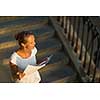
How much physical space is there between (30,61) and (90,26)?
1.59 m

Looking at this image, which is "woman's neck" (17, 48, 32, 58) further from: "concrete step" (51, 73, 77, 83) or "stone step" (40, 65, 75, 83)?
"concrete step" (51, 73, 77, 83)

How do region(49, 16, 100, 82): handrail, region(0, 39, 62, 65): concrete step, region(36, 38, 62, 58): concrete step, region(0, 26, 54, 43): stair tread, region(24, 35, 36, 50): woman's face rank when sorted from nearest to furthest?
region(24, 35, 36, 50): woman's face → region(49, 16, 100, 82): handrail → region(0, 39, 62, 65): concrete step → region(36, 38, 62, 58): concrete step → region(0, 26, 54, 43): stair tread

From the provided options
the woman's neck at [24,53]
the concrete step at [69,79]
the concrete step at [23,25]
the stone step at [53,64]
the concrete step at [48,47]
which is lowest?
the concrete step at [69,79]

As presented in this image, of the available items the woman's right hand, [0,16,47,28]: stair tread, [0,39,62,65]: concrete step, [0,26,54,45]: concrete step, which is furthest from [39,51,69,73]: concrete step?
the woman's right hand

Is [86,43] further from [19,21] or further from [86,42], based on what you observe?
[19,21]

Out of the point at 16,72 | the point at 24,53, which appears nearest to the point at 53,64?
the point at 24,53

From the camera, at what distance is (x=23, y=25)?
695 cm

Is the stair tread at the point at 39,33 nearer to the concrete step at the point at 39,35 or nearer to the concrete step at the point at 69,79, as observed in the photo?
the concrete step at the point at 39,35

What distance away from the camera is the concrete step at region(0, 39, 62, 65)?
6.39 meters

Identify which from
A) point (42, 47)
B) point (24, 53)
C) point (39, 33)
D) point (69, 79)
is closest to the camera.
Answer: point (24, 53)

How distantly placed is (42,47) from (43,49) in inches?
3.6

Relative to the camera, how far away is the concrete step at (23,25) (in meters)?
6.86

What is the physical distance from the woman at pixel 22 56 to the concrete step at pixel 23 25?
1993 mm

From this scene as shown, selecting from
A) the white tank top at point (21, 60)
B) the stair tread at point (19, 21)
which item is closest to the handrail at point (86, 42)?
the stair tread at point (19, 21)
